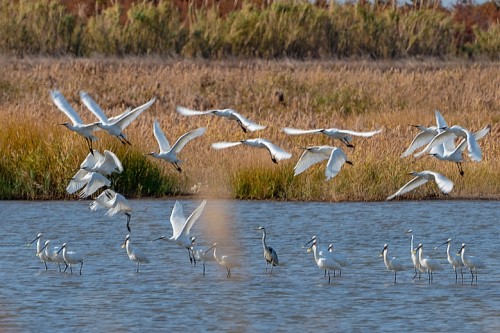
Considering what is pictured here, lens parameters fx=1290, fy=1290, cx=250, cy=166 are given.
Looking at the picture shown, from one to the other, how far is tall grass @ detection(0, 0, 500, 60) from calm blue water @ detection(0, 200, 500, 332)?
13931 millimetres

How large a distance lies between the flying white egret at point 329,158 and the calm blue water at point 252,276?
106cm

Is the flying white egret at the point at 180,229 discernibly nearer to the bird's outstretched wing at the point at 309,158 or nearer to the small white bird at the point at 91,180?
the small white bird at the point at 91,180

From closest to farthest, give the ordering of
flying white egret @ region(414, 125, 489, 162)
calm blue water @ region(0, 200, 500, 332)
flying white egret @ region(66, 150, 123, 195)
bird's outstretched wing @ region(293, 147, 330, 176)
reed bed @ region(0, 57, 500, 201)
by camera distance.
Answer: calm blue water @ region(0, 200, 500, 332), flying white egret @ region(414, 125, 489, 162), bird's outstretched wing @ region(293, 147, 330, 176), flying white egret @ region(66, 150, 123, 195), reed bed @ region(0, 57, 500, 201)

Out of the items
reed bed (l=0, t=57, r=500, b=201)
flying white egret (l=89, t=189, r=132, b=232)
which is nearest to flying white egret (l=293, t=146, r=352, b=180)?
flying white egret (l=89, t=189, r=132, b=232)

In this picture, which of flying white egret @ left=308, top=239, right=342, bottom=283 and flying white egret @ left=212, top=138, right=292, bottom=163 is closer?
flying white egret @ left=212, top=138, right=292, bottom=163

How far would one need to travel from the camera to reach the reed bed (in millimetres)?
17750

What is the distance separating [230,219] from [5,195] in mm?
3341

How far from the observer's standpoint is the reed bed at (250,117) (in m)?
17.8

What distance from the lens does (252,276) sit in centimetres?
1279

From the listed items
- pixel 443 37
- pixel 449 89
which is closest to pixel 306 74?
pixel 449 89

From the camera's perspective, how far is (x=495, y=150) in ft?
64.4

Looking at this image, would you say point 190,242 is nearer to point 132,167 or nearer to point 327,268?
point 327,268

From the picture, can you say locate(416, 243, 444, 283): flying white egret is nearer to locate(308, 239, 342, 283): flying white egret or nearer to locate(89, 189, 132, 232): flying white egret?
locate(308, 239, 342, 283): flying white egret

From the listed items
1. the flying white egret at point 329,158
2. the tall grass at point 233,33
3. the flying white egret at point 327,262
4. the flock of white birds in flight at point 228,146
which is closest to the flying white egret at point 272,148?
the flock of white birds in flight at point 228,146
